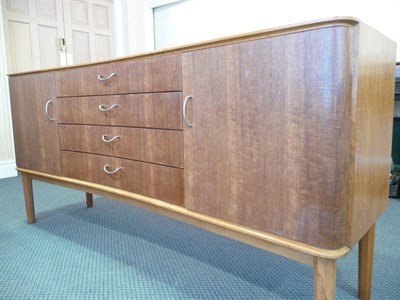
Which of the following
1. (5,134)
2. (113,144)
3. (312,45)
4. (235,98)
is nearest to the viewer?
(312,45)

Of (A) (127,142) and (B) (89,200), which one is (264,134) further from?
(B) (89,200)

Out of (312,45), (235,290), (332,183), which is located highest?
(312,45)

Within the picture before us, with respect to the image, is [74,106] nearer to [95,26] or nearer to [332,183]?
[332,183]

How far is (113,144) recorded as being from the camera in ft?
4.05

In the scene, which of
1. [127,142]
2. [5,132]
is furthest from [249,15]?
[5,132]

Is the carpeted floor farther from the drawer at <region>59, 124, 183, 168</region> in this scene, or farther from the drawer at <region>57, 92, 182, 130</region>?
the drawer at <region>57, 92, 182, 130</region>

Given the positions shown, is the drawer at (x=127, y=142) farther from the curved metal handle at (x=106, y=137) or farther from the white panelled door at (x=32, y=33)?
the white panelled door at (x=32, y=33)

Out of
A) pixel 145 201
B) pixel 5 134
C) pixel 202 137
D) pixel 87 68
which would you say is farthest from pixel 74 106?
pixel 5 134

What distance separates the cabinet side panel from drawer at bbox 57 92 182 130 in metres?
0.49

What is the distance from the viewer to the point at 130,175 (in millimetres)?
1199

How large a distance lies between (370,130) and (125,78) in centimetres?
77

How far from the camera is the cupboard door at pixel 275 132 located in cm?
68

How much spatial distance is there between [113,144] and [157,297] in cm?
56

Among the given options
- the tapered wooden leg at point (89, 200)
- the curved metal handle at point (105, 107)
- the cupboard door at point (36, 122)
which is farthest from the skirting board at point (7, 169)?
the curved metal handle at point (105, 107)
